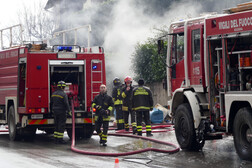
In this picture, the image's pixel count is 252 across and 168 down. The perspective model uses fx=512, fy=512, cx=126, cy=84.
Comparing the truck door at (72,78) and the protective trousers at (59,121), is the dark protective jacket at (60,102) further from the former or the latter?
the truck door at (72,78)

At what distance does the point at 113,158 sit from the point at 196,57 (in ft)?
8.96

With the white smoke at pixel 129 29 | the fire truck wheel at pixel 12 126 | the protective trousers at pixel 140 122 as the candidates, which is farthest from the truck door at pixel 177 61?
the white smoke at pixel 129 29

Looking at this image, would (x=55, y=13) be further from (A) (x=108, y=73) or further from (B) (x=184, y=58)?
(B) (x=184, y=58)

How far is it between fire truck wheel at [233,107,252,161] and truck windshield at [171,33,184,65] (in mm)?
2772

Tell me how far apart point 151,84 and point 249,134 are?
12.6m

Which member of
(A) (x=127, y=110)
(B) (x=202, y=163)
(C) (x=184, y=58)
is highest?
(C) (x=184, y=58)

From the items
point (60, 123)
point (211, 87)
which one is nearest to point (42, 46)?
point (60, 123)

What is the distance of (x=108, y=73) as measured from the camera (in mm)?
25609

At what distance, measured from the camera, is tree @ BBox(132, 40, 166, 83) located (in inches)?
808

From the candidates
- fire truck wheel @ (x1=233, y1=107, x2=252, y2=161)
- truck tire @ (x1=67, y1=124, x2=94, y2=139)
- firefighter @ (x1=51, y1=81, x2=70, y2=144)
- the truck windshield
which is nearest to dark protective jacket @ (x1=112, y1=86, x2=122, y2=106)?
truck tire @ (x1=67, y1=124, x2=94, y2=139)

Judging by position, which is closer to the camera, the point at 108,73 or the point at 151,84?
the point at 151,84

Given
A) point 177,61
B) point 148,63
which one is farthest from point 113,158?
point 148,63

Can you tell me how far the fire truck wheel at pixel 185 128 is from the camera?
10.8m

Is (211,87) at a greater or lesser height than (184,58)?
lesser
